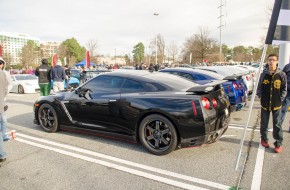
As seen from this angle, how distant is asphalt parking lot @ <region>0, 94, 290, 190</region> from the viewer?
312 centimetres

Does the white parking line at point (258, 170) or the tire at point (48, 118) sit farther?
the tire at point (48, 118)

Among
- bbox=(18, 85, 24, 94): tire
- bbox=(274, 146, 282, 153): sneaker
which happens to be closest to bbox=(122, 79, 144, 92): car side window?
bbox=(274, 146, 282, 153): sneaker

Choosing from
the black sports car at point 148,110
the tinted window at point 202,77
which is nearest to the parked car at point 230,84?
the tinted window at point 202,77

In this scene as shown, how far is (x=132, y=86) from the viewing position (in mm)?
4461

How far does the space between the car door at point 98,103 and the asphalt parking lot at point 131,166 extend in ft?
1.43

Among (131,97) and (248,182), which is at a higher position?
(131,97)

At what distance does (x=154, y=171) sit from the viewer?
347 cm

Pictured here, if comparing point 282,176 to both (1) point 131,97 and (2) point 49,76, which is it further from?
(2) point 49,76

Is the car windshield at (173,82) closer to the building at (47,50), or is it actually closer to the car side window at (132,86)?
the car side window at (132,86)

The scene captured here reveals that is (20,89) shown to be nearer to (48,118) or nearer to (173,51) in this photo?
(48,118)

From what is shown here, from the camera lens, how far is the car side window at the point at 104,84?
15.2 ft

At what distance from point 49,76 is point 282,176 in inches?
299

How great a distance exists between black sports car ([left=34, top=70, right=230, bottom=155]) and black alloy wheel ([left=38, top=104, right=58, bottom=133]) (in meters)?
0.04

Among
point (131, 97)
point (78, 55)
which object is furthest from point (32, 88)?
point (78, 55)
